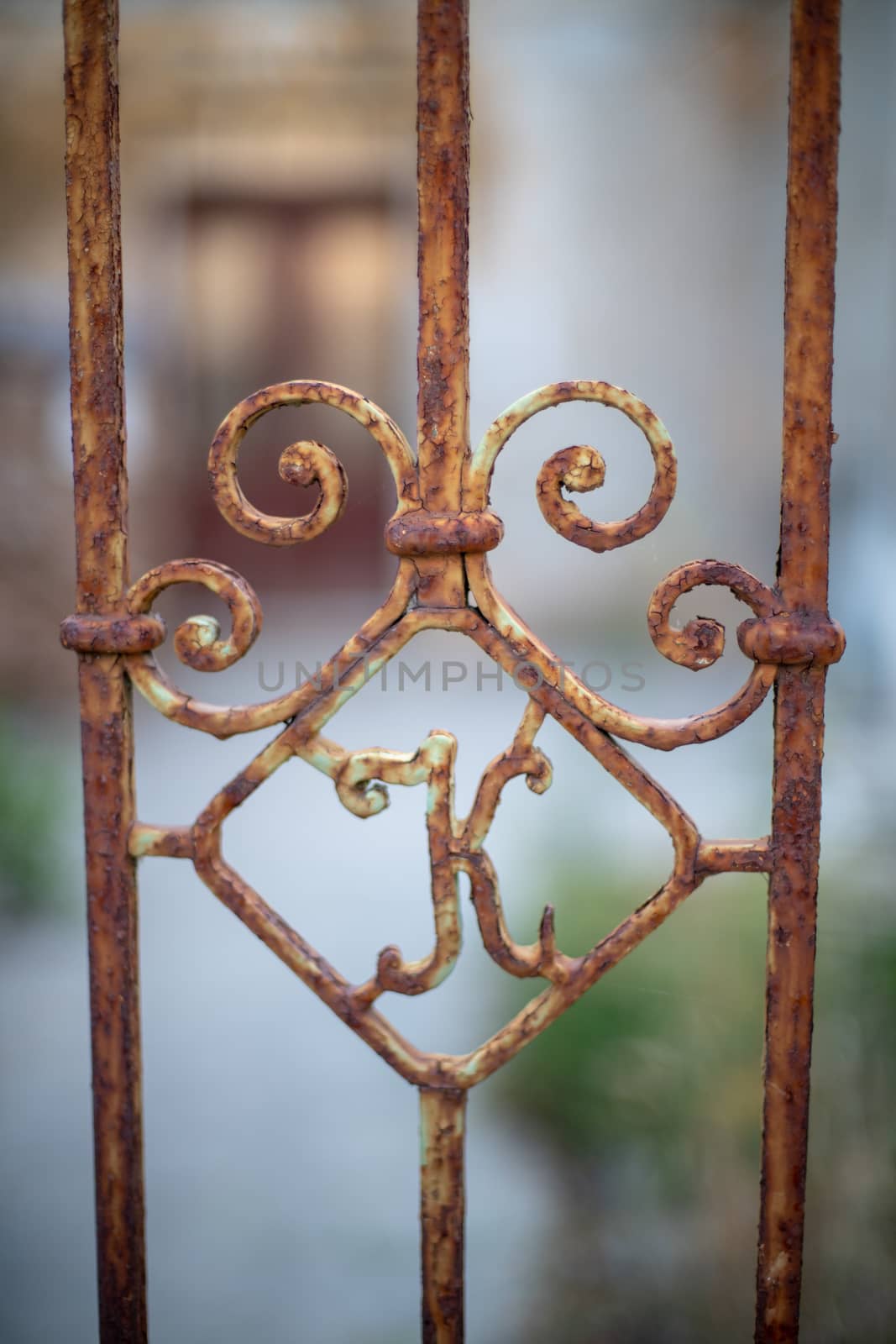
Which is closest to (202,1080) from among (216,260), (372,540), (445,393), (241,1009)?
(241,1009)

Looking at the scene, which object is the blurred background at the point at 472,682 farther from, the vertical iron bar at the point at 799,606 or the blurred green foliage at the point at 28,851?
the vertical iron bar at the point at 799,606

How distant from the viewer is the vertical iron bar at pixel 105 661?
676 millimetres

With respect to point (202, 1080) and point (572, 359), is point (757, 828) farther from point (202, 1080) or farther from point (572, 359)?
point (572, 359)

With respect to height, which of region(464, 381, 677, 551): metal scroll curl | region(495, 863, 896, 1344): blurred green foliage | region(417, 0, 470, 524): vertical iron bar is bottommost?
region(495, 863, 896, 1344): blurred green foliage

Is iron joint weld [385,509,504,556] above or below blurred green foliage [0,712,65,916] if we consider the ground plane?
above

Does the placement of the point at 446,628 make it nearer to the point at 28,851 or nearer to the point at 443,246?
the point at 443,246

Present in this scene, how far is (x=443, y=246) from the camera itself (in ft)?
2.09

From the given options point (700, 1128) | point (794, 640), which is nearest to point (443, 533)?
point (794, 640)

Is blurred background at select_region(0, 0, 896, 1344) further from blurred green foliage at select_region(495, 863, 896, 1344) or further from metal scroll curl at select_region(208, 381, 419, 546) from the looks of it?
metal scroll curl at select_region(208, 381, 419, 546)

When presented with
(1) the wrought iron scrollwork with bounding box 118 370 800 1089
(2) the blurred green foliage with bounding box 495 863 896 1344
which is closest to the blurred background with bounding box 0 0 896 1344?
(2) the blurred green foliage with bounding box 495 863 896 1344

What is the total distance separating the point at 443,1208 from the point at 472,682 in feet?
12.5

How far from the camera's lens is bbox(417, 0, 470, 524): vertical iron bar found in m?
0.63

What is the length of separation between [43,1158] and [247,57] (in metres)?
3.99

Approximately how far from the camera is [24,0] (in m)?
3.82
